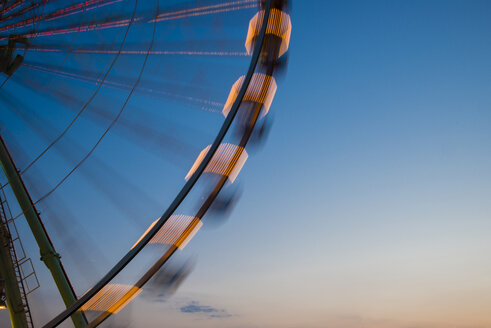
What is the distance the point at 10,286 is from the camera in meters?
6.68

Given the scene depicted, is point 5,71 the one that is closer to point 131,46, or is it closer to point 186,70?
point 131,46

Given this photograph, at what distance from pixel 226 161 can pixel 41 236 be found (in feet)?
11.0

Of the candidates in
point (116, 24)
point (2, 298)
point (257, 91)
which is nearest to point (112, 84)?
point (116, 24)

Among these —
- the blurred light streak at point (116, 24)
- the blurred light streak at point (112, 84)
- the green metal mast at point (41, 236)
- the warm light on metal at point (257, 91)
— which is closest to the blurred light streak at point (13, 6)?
the blurred light streak at point (116, 24)

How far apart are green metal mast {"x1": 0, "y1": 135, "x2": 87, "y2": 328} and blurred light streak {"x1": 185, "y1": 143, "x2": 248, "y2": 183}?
9.67 ft

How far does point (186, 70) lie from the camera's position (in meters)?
5.15

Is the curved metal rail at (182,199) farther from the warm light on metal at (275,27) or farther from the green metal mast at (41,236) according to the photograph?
the green metal mast at (41,236)

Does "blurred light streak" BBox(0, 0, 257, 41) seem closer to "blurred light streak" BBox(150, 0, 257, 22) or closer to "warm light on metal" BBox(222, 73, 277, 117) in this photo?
"blurred light streak" BBox(150, 0, 257, 22)

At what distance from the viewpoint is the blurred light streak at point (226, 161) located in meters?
4.10

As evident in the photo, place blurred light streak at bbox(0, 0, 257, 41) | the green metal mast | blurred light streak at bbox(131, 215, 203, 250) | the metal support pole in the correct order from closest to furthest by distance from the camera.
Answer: blurred light streak at bbox(131, 215, 203, 250), blurred light streak at bbox(0, 0, 257, 41), the green metal mast, the metal support pole

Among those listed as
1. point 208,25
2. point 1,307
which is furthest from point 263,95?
point 1,307

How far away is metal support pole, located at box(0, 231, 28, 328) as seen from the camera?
6555 millimetres

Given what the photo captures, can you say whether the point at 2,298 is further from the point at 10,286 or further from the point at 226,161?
the point at 226,161

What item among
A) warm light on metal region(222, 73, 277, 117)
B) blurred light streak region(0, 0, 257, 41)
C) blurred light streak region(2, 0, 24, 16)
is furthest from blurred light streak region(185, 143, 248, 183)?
blurred light streak region(2, 0, 24, 16)
